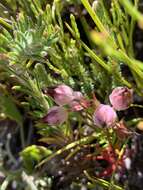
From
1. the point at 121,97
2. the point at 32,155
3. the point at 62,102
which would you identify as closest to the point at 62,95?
the point at 62,102

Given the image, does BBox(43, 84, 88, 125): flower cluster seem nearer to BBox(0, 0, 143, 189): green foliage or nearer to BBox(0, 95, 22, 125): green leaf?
BBox(0, 0, 143, 189): green foliage

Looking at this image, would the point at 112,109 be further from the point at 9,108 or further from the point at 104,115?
the point at 9,108

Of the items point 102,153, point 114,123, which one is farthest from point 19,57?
point 102,153

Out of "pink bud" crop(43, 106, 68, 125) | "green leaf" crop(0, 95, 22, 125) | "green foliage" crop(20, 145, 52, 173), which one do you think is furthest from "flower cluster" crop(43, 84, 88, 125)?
"green leaf" crop(0, 95, 22, 125)

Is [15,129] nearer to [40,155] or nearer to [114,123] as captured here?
[40,155]

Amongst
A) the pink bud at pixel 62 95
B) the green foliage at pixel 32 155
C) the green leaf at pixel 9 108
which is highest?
the green leaf at pixel 9 108

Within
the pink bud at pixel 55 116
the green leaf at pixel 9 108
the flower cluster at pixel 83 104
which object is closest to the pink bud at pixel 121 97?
the flower cluster at pixel 83 104

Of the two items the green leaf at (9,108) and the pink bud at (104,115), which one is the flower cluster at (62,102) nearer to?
the pink bud at (104,115)
